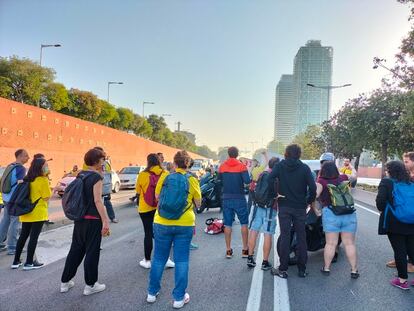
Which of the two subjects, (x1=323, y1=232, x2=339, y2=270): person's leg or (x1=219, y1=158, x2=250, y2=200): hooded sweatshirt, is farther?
(x1=219, y1=158, x2=250, y2=200): hooded sweatshirt

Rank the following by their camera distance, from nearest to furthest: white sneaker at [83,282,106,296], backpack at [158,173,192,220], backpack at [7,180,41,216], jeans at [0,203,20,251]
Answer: backpack at [158,173,192,220]
white sneaker at [83,282,106,296]
backpack at [7,180,41,216]
jeans at [0,203,20,251]

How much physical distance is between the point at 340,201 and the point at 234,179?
1.79 meters

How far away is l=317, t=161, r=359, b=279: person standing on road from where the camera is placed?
554cm

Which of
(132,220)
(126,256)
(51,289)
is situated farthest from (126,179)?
(51,289)

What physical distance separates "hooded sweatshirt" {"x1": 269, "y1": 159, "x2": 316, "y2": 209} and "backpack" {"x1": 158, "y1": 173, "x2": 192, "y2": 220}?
173 centimetres

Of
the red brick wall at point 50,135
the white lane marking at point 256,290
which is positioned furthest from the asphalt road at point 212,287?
the red brick wall at point 50,135

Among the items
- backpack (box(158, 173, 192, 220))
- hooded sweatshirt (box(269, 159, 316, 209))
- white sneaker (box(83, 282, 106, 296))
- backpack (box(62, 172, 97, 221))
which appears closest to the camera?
backpack (box(158, 173, 192, 220))

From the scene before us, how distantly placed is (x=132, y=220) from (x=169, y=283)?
6.08 meters

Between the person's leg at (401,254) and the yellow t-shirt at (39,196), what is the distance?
5194mm

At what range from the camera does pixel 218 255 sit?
265 inches

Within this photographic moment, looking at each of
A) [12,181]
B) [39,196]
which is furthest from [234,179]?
[12,181]

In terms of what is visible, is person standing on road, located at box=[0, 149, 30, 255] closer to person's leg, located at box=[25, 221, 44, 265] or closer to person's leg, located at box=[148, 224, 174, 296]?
person's leg, located at box=[25, 221, 44, 265]

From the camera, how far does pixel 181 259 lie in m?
4.36

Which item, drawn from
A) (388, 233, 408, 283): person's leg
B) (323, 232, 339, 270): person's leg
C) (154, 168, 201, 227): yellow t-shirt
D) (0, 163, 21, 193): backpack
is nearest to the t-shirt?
(323, 232, 339, 270): person's leg
